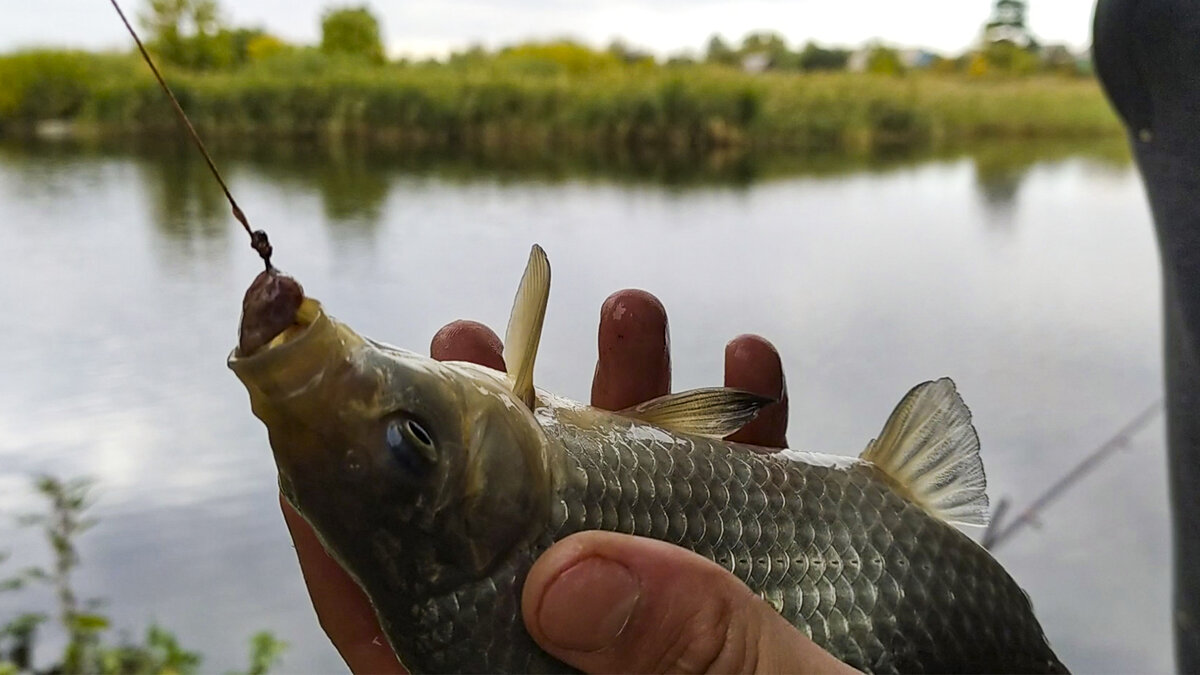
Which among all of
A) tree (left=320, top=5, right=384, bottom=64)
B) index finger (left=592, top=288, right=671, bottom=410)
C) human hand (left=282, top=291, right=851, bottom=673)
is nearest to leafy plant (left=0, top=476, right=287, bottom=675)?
index finger (left=592, top=288, right=671, bottom=410)

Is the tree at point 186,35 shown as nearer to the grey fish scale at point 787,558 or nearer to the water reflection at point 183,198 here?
the water reflection at point 183,198

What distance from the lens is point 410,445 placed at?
1.05 metres

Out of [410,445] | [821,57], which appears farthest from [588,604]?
[821,57]

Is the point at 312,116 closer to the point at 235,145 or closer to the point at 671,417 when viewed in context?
the point at 235,145

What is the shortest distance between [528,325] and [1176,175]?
143 cm

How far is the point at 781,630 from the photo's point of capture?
1.20 metres

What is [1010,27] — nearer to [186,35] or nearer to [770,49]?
[770,49]

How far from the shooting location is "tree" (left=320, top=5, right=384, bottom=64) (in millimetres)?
22609

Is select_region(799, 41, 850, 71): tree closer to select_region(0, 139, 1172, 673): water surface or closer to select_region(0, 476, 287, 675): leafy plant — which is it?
select_region(0, 139, 1172, 673): water surface

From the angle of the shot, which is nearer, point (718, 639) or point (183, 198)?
point (718, 639)

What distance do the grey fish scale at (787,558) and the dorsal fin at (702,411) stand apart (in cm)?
2

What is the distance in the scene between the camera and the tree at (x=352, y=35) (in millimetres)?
22609

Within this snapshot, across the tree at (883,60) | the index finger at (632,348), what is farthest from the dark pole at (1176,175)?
the tree at (883,60)

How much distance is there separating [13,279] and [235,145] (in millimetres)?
10507
